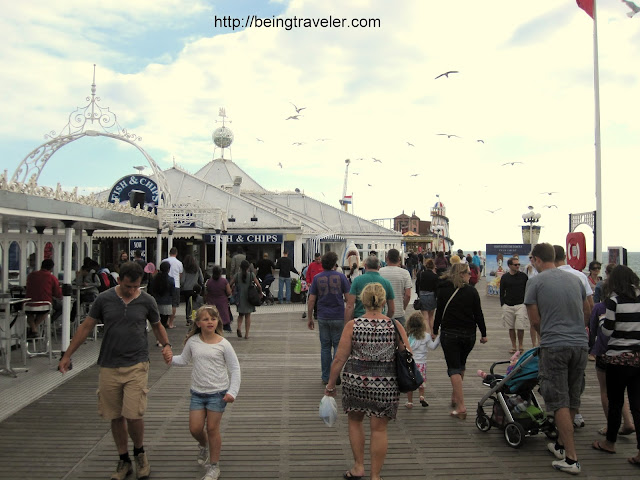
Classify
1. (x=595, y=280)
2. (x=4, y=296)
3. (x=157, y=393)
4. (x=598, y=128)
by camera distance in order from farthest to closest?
1. (x=598, y=128)
2. (x=595, y=280)
3. (x=4, y=296)
4. (x=157, y=393)

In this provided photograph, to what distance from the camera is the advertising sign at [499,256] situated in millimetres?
23266

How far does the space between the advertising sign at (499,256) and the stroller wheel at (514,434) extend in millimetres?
18269

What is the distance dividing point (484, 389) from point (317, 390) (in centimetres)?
220

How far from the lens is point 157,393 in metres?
7.14

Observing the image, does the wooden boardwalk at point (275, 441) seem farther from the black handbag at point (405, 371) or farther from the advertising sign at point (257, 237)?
the advertising sign at point (257, 237)

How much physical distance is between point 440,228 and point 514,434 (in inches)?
2488

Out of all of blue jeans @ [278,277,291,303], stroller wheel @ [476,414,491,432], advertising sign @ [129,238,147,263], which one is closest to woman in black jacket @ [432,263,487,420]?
stroller wheel @ [476,414,491,432]

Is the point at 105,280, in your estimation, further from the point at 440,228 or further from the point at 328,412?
the point at 440,228

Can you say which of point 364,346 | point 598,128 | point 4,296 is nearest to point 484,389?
point 364,346

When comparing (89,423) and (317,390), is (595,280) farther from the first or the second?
(89,423)

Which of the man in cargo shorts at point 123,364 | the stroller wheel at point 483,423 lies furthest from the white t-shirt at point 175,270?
the stroller wheel at point 483,423

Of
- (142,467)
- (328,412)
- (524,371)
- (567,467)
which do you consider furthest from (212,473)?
(524,371)

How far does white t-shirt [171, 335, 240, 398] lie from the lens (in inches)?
176

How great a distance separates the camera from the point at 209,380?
14.7ft
